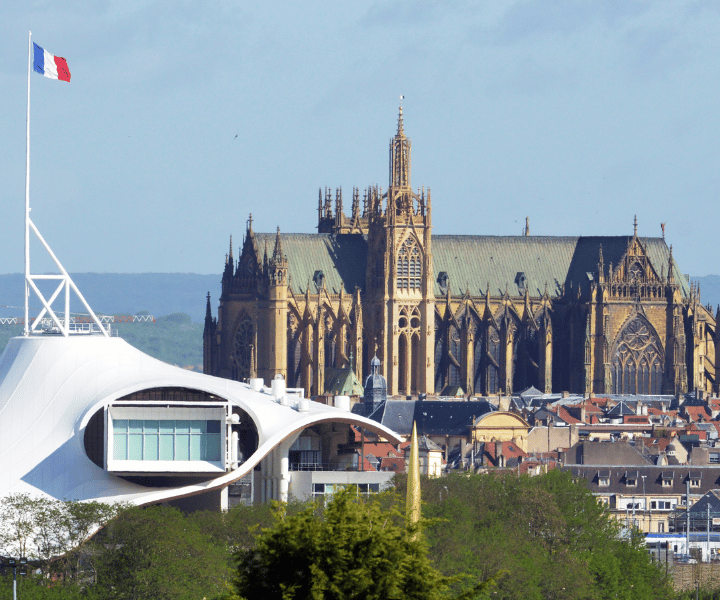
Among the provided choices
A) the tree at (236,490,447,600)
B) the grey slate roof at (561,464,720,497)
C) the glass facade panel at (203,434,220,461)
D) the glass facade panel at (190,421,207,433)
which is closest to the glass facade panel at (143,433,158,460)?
the glass facade panel at (190,421,207,433)

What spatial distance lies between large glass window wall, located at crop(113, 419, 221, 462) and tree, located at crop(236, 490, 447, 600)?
52009 millimetres

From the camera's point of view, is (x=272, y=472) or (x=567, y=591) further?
(x=272, y=472)

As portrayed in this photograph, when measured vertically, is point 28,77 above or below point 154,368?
above

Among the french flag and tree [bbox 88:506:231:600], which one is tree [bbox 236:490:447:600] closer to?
tree [bbox 88:506:231:600]

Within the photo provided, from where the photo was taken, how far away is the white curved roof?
110125 millimetres

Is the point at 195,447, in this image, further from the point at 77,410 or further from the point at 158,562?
the point at 158,562

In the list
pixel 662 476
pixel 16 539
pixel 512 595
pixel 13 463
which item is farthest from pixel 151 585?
pixel 662 476

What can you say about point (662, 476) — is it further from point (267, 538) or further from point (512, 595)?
point (267, 538)

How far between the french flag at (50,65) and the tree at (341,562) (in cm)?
6524

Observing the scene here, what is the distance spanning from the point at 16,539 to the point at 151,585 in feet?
37.2

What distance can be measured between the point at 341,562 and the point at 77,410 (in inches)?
2347

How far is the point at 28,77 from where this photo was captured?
125m

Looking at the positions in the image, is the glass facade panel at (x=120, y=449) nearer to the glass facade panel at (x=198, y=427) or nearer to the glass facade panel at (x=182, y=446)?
the glass facade panel at (x=182, y=446)

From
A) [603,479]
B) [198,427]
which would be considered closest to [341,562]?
[198,427]
